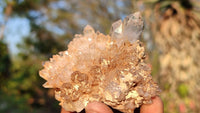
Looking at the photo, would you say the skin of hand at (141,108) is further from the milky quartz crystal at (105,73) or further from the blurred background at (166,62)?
the blurred background at (166,62)

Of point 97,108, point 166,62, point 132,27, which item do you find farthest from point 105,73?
point 166,62

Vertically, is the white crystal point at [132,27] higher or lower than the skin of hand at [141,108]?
higher

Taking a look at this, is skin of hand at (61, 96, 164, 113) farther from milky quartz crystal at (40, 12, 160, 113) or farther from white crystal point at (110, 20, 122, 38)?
white crystal point at (110, 20, 122, 38)

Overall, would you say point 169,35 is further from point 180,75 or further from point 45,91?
point 45,91

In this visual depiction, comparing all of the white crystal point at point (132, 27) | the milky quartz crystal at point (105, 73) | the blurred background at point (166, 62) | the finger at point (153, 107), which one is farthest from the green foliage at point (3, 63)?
the finger at point (153, 107)

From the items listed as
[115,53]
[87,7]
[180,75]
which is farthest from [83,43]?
[87,7]

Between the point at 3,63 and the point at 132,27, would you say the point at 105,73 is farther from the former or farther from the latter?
the point at 3,63
